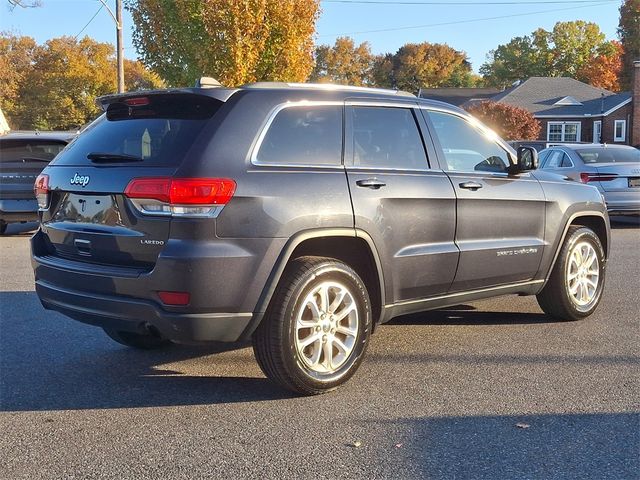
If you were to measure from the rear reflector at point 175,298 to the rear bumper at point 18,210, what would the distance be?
9.27 meters

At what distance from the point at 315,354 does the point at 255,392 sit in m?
0.46

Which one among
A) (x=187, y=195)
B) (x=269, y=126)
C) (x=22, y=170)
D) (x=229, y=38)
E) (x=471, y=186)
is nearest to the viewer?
(x=187, y=195)

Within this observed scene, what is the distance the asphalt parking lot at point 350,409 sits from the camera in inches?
140

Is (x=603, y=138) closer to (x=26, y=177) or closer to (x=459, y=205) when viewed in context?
(x=26, y=177)

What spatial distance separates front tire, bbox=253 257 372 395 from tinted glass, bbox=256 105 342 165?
63 centimetres

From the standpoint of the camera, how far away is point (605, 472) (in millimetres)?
3449

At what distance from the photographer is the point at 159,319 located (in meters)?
4.13

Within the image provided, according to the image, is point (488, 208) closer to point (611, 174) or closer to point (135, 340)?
point (135, 340)

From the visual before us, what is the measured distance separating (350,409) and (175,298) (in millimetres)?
1203

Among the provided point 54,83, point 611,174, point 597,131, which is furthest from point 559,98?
point 54,83

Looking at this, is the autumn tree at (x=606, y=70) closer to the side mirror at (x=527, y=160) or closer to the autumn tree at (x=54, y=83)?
the autumn tree at (x=54, y=83)

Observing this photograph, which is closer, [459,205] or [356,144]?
[356,144]

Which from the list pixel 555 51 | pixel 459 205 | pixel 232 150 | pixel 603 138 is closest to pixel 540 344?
pixel 459 205

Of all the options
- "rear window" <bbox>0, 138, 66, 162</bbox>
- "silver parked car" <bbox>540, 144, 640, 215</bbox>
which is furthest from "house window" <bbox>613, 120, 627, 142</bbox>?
"rear window" <bbox>0, 138, 66, 162</bbox>
